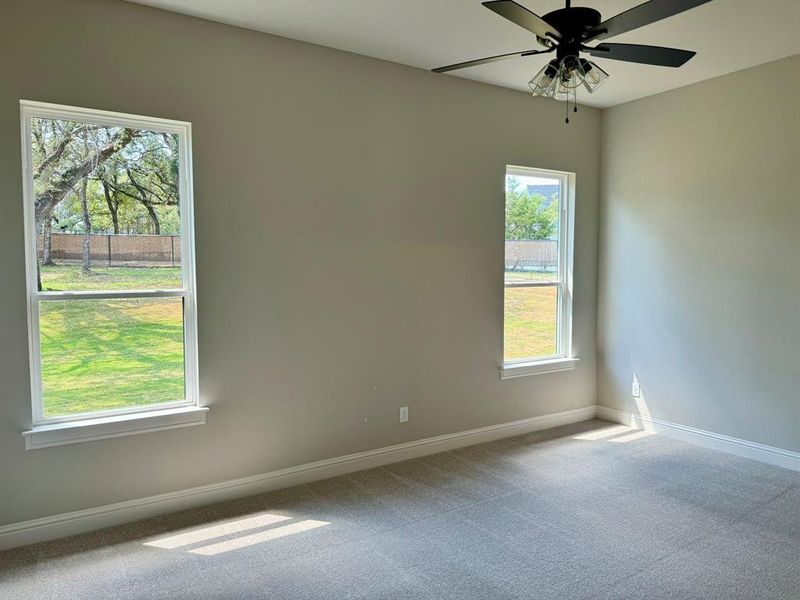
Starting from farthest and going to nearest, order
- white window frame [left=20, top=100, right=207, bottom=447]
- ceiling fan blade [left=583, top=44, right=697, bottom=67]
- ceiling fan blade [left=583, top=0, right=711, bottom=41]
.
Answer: white window frame [left=20, top=100, right=207, bottom=447], ceiling fan blade [left=583, top=44, right=697, bottom=67], ceiling fan blade [left=583, top=0, right=711, bottom=41]

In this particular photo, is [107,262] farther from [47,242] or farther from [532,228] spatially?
[532,228]

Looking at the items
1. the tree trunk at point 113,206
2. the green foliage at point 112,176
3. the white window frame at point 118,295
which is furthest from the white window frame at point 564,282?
the tree trunk at point 113,206

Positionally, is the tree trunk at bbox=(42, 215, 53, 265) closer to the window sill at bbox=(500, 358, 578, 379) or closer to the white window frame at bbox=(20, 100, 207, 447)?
the white window frame at bbox=(20, 100, 207, 447)

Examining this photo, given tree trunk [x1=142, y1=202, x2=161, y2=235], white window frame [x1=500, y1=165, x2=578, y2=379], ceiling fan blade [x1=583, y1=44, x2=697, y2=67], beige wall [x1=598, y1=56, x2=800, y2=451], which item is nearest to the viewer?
ceiling fan blade [x1=583, y1=44, x2=697, y2=67]

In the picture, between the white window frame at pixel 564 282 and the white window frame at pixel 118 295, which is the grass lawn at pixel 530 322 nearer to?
the white window frame at pixel 564 282

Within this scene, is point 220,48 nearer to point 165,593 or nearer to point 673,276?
point 165,593

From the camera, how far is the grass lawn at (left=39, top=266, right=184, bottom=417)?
9.17ft

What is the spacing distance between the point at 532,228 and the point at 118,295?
10.3ft

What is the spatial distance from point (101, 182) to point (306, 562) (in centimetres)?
223

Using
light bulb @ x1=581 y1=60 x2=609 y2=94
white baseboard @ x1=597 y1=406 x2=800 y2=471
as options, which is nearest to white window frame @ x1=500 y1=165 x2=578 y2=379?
white baseboard @ x1=597 y1=406 x2=800 y2=471

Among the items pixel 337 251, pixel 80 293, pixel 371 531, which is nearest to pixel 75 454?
pixel 80 293

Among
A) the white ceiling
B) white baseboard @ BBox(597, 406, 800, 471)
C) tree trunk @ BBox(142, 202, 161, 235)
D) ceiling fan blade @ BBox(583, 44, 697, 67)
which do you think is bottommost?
white baseboard @ BBox(597, 406, 800, 471)

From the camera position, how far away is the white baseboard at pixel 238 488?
2723 mm

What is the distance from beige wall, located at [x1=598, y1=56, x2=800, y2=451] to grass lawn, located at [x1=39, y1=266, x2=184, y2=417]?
364 cm
